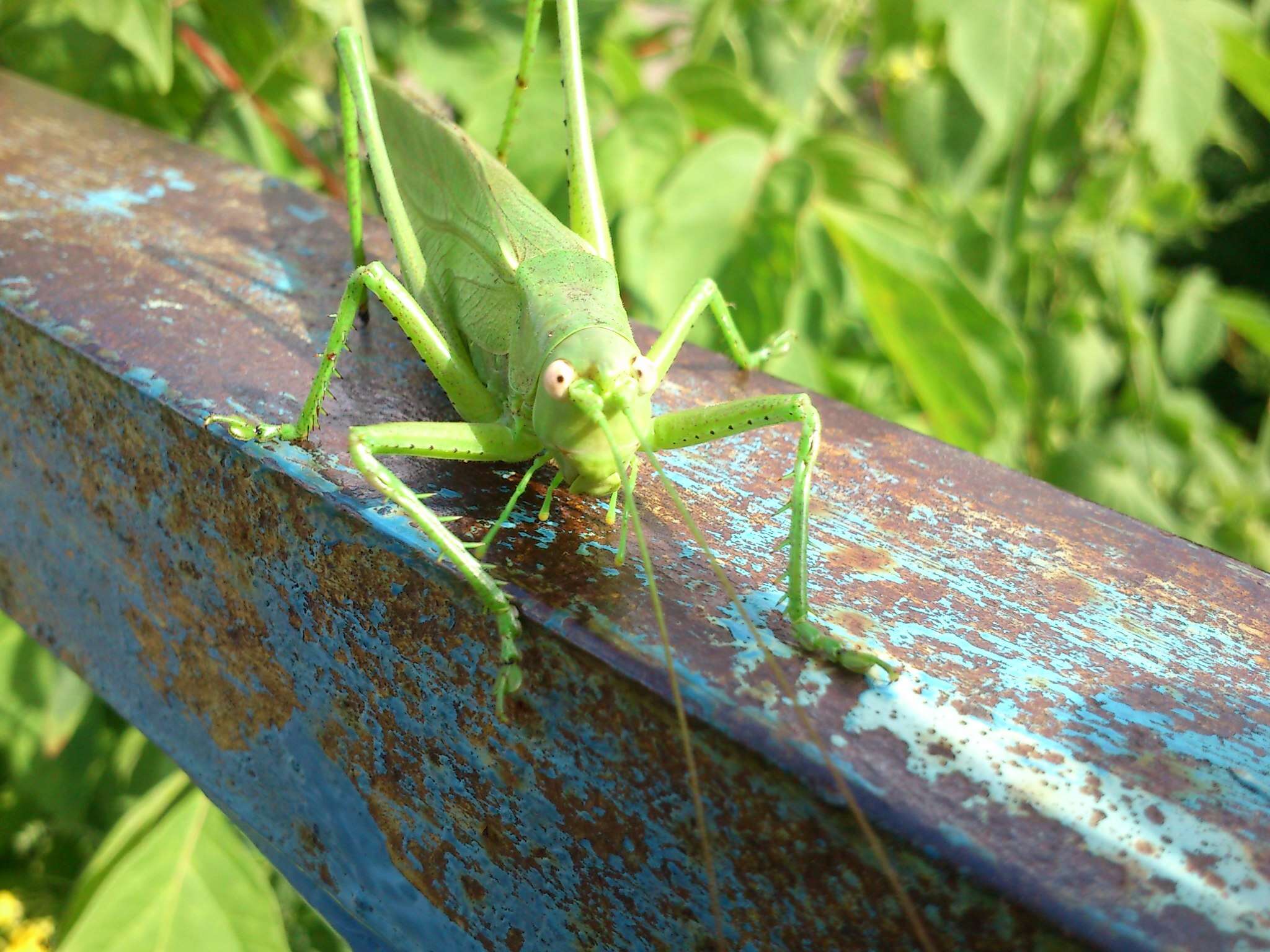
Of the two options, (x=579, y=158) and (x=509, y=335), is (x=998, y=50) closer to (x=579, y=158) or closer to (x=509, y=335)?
(x=579, y=158)

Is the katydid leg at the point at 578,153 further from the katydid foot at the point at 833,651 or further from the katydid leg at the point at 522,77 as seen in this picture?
the katydid foot at the point at 833,651

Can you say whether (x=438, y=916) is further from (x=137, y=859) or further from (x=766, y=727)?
(x=137, y=859)

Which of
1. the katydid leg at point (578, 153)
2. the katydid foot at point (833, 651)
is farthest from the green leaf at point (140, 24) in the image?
the katydid foot at point (833, 651)

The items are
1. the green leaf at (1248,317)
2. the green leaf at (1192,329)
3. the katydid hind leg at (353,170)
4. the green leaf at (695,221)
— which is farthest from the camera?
the green leaf at (1192,329)

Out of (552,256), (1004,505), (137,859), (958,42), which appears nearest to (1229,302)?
(958,42)

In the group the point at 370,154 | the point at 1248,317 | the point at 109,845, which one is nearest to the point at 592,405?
the point at 370,154
